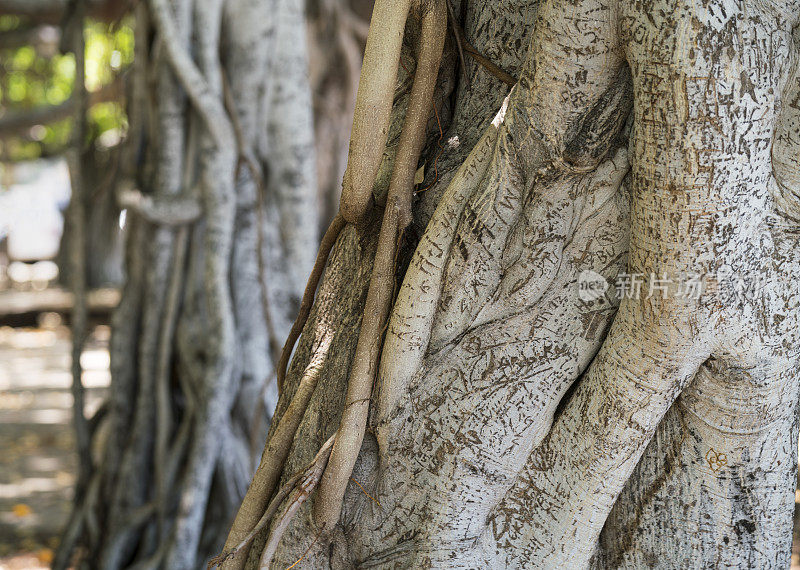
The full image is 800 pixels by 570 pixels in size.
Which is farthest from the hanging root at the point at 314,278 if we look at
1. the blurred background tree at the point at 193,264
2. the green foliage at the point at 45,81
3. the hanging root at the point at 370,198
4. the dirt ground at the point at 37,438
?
the green foliage at the point at 45,81

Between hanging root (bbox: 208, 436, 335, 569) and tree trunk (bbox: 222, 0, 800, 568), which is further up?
tree trunk (bbox: 222, 0, 800, 568)

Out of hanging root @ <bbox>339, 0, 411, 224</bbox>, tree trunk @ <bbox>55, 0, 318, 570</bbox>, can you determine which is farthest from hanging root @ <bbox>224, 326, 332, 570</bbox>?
tree trunk @ <bbox>55, 0, 318, 570</bbox>

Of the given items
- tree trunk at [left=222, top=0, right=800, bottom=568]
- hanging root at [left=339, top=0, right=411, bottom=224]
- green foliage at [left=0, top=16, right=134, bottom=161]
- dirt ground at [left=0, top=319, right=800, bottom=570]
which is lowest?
dirt ground at [left=0, top=319, right=800, bottom=570]

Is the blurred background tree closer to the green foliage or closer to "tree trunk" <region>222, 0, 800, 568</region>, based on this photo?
the green foliage

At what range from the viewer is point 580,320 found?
54.3 inches

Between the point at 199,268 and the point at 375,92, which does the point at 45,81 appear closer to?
the point at 199,268

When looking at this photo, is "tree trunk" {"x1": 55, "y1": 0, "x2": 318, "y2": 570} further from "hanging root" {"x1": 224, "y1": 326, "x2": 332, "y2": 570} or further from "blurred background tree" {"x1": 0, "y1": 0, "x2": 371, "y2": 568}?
"hanging root" {"x1": 224, "y1": 326, "x2": 332, "y2": 570}

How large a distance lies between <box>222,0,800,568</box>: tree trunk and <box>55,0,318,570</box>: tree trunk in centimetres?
137

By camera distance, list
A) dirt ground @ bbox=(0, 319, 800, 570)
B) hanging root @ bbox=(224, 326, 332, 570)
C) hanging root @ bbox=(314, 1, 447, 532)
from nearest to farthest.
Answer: hanging root @ bbox=(314, 1, 447, 532), hanging root @ bbox=(224, 326, 332, 570), dirt ground @ bbox=(0, 319, 800, 570)

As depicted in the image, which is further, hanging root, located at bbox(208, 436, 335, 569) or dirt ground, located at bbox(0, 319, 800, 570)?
dirt ground, located at bbox(0, 319, 800, 570)

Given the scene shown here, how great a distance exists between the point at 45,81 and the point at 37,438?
21.9ft

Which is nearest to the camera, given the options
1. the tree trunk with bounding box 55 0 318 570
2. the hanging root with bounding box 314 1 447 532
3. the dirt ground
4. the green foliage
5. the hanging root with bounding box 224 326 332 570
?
the hanging root with bounding box 314 1 447 532

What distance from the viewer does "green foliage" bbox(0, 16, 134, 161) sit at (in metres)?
7.16

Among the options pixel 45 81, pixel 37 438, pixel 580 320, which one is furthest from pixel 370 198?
pixel 45 81
